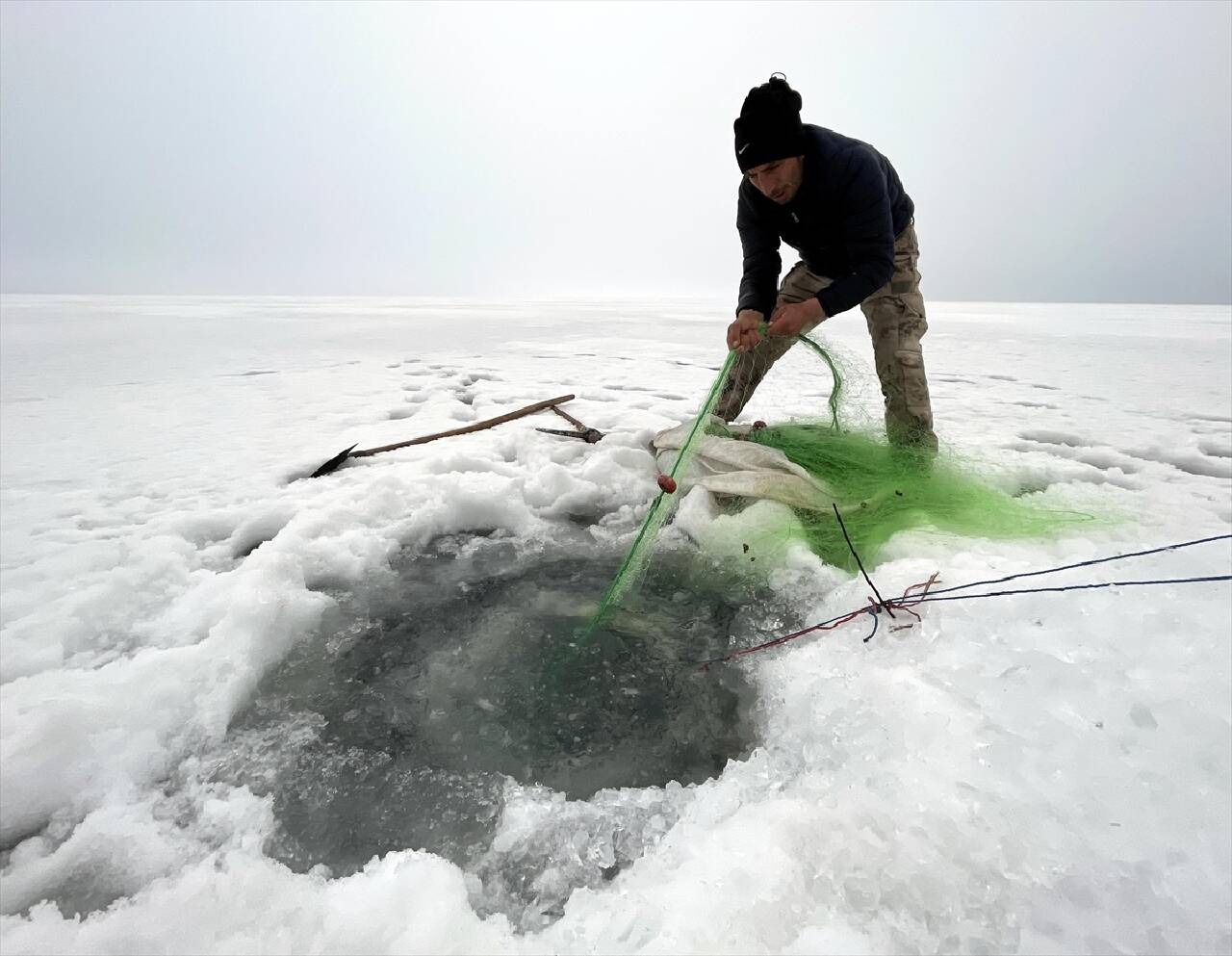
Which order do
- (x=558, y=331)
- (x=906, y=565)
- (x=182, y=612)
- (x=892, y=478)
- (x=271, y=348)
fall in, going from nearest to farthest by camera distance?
(x=182, y=612), (x=906, y=565), (x=892, y=478), (x=271, y=348), (x=558, y=331)

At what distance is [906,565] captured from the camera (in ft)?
Answer: 6.74

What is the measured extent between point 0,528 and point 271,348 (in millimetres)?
7757

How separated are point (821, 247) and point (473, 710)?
257 centimetres

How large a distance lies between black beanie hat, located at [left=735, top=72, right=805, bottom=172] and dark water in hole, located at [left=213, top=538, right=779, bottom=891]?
168 centimetres

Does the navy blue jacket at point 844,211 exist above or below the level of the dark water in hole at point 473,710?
above

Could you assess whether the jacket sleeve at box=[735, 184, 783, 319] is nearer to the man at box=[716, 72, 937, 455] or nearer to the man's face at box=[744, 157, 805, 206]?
the man at box=[716, 72, 937, 455]

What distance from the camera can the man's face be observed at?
2.34 metres

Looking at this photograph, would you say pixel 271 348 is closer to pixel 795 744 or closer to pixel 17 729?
pixel 17 729

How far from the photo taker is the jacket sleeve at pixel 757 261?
296cm

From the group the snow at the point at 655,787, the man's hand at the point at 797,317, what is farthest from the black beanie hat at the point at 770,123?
the snow at the point at 655,787

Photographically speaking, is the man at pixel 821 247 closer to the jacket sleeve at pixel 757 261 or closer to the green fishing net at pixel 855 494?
the jacket sleeve at pixel 757 261

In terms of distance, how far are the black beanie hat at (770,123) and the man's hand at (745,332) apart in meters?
0.64

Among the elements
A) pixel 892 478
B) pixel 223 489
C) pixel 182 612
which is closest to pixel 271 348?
pixel 223 489

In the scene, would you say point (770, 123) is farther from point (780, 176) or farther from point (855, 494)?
point (855, 494)
